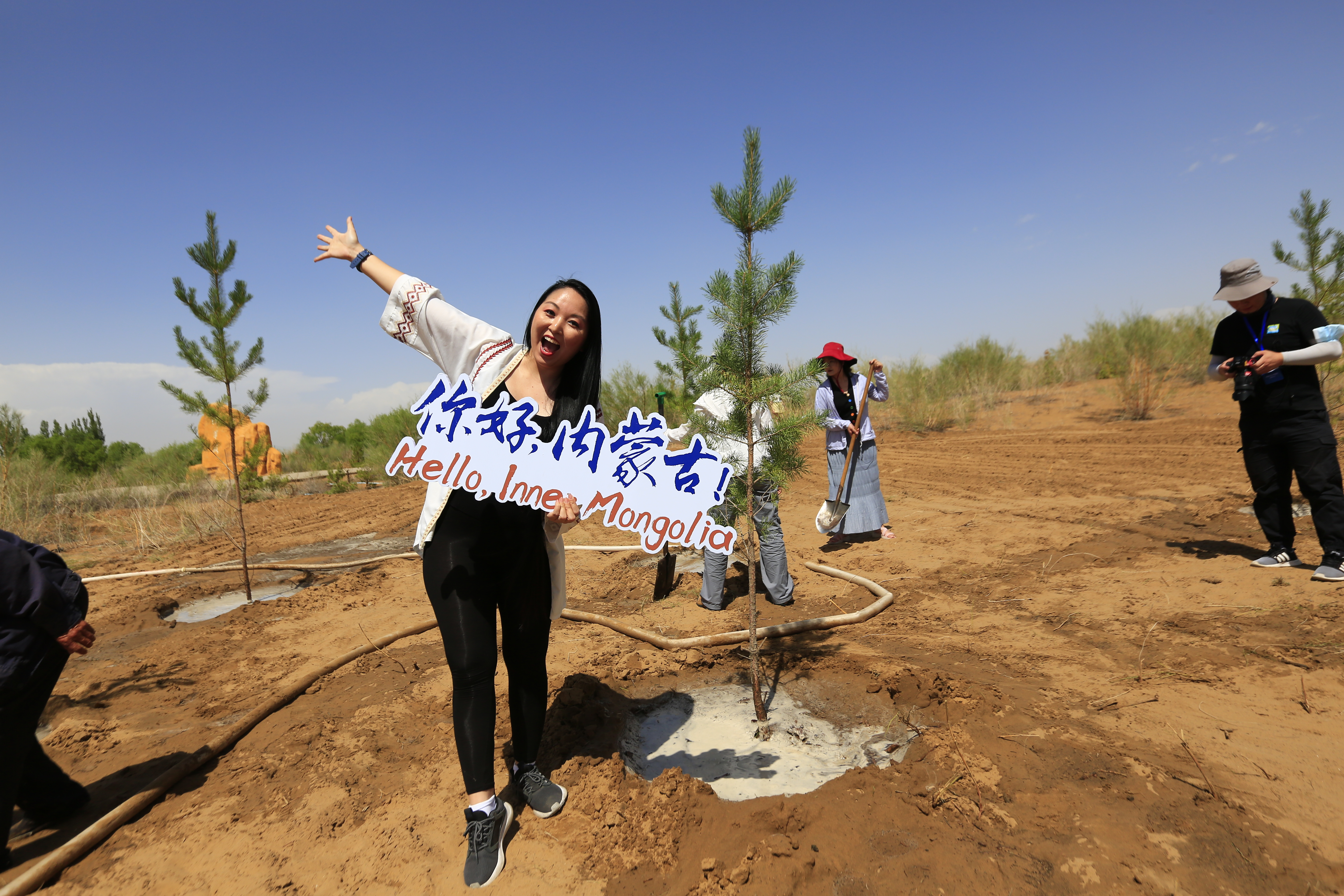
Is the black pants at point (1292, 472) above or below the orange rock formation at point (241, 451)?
below

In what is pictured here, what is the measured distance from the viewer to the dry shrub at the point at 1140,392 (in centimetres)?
1412

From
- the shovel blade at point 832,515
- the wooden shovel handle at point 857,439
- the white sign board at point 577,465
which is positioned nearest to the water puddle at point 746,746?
the white sign board at point 577,465

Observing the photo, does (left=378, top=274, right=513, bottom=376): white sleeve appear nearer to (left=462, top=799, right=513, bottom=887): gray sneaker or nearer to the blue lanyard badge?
(left=462, top=799, right=513, bottom=887): gray sneaker

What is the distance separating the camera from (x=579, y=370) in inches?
97.0

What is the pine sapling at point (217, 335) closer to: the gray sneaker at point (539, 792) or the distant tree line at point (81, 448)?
the gray sneaker at point (539, 792)

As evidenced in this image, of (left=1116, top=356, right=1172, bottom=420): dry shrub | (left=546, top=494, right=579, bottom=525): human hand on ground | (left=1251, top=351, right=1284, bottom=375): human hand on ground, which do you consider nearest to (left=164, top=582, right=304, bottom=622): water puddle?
(left=546, top=494, right=579, bottom=525): human hand on ground

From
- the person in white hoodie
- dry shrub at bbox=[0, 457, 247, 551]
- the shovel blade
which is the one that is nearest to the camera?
the person in white hoodie

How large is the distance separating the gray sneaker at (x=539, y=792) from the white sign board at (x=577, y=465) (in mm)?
1095

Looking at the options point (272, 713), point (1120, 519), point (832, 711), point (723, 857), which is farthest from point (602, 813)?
point (1120, 519)

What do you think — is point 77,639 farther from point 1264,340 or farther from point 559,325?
point 1264,340

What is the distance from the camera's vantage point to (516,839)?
2414 mm

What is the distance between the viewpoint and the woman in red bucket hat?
21.2 ft

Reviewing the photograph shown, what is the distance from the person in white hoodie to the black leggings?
1.01 metres

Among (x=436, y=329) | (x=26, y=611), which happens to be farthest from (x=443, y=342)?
(x=26, y=611)
